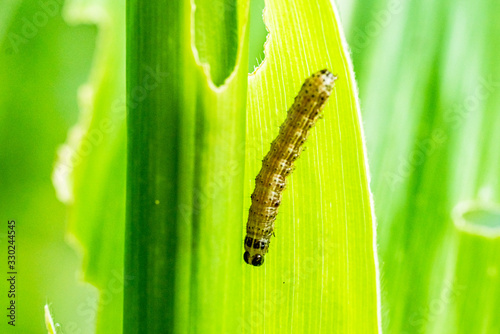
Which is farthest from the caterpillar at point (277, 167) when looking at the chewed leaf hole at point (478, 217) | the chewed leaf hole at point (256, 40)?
the chewed leaf hole at point (478, 217)

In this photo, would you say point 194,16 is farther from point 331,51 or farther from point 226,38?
point 331,51

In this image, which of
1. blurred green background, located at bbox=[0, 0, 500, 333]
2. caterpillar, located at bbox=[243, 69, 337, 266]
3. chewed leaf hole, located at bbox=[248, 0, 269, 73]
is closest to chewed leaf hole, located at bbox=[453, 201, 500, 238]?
blurred green background, located at bbox=[0, 0, 500, 333]

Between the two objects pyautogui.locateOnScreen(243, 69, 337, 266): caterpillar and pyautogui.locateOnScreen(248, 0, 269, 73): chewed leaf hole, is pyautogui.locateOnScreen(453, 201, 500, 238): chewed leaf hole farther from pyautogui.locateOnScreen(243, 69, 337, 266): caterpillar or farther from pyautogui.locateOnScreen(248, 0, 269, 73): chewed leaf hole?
pyautogui.locateOnScreen(248, 0, 269, 73): chewed leaf hole

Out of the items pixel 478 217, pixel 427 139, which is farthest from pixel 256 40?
pixel 478 217

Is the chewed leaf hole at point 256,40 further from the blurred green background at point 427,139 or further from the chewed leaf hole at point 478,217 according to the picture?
the chewed leaf hole at point 478,217

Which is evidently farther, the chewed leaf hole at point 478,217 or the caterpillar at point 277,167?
the chewed leaf hole at point 478,217

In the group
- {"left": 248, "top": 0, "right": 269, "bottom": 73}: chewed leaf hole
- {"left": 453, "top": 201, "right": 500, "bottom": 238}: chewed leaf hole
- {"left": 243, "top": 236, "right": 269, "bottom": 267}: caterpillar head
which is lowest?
{"left": 243, "top": 236, "right": 269, "bottom": 267}: caterpillar head

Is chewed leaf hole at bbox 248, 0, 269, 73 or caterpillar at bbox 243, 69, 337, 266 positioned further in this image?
chewed leaf hole at bbox 248, 0, 269, 73

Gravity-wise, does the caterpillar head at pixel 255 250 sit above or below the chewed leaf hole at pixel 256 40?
below

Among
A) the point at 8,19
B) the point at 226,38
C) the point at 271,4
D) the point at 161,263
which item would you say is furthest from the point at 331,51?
the point at 8,19
